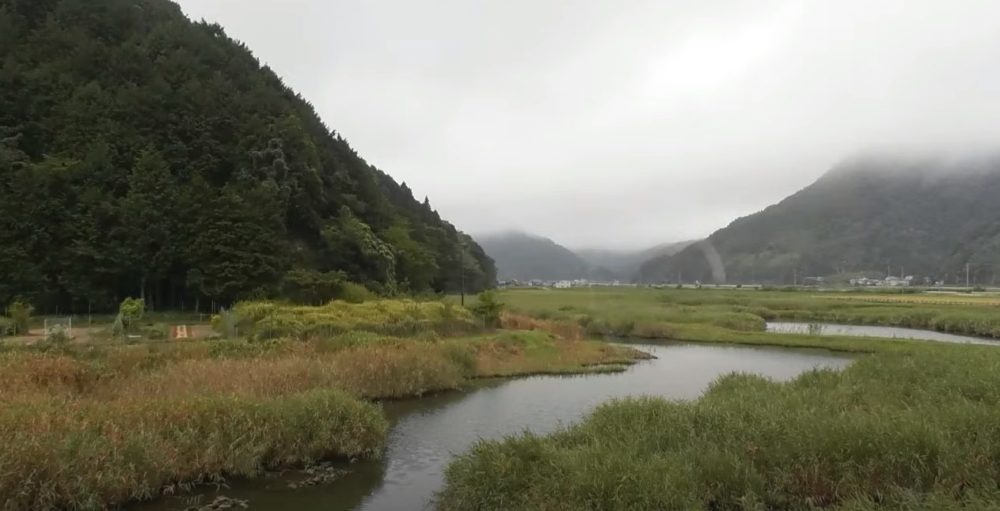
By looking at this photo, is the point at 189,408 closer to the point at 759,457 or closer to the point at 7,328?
the point at 759,457

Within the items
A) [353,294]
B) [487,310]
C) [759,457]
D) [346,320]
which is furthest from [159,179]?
[759,457]

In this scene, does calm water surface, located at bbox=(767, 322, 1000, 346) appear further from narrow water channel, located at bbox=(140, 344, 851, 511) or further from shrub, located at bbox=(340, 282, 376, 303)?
shrub, located at bbox=(340, 282, 376, 303)

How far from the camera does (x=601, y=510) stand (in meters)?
12.6

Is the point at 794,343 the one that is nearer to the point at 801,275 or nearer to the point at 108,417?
the point at 108,417

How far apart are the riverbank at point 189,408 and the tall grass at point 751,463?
5.87 m

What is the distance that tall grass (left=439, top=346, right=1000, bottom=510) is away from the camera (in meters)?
12.7

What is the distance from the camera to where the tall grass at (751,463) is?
12695 millimetres

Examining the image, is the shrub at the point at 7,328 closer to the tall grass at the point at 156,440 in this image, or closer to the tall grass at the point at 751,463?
the tall grass at the point at 156,440

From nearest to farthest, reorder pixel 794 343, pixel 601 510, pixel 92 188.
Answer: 1. pixel 601 510
2. pixel 794 343
3. pixel 92 188

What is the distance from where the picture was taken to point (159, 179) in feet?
204

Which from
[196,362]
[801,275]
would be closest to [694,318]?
[196,362]

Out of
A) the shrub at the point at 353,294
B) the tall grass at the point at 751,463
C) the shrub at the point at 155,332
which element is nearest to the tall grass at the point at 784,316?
the shrub at the point at 353,294

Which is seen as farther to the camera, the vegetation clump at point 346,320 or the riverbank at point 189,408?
the vegetation clump at point 346,320

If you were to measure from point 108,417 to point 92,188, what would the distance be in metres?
52.4
